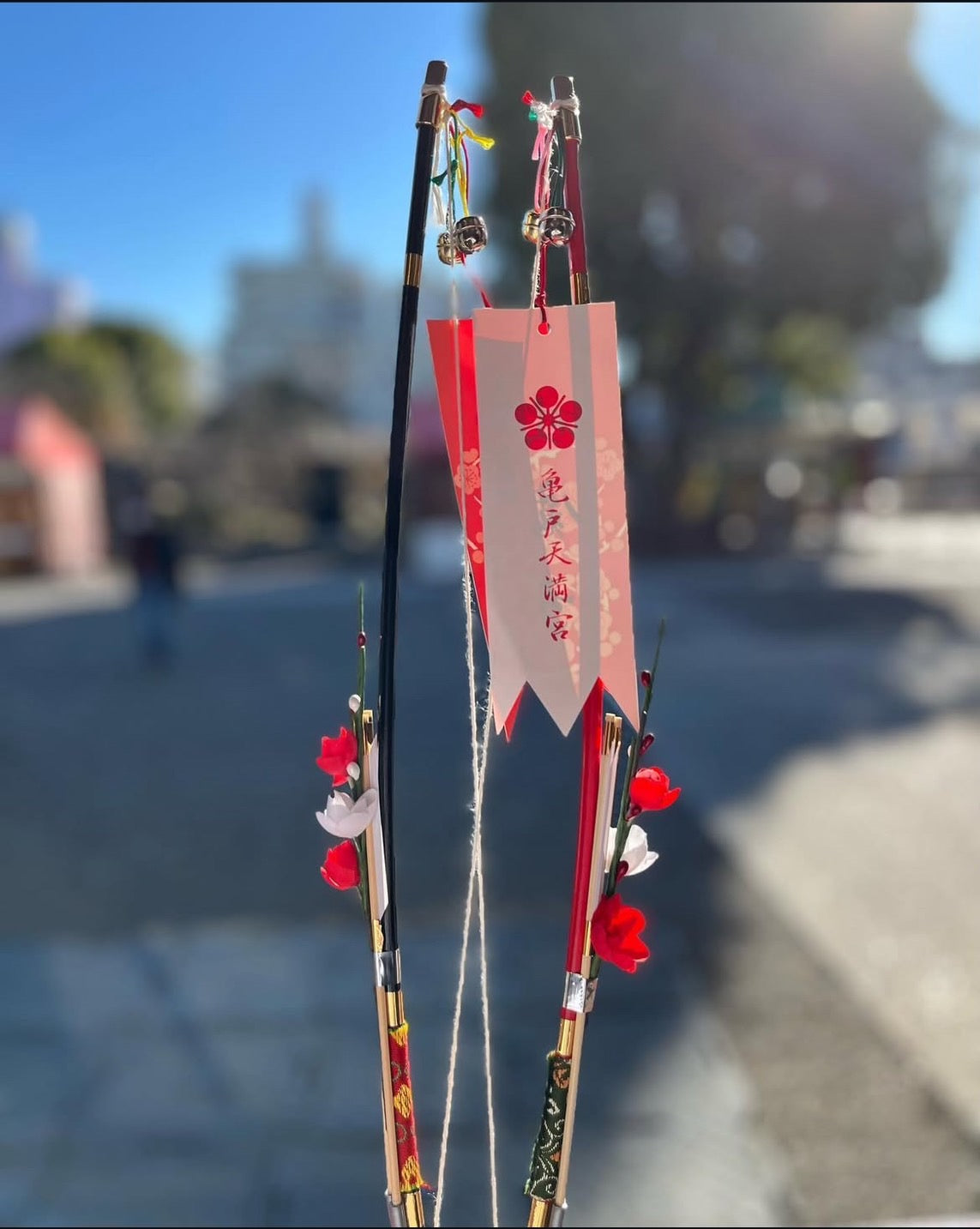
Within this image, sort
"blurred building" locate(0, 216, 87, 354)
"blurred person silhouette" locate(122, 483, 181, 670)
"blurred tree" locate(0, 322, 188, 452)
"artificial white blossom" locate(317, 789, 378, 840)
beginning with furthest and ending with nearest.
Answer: "blurred building" locate(0, 216, 87, 354) < "blurred tree" locate(0, 322, 188, 452) < "blurred person silhouette" locate(122, 483, 181, 670) < "artificial white blossom" locate(317, 789, 378, 840)

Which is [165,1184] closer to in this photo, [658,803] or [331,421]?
[658,803]

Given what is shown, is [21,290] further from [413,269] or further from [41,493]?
[413,269]

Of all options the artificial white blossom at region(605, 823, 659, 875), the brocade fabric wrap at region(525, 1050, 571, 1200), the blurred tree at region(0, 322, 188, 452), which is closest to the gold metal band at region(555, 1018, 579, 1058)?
the brocade fabric wrap at region(525, 1050, 571, 1200)

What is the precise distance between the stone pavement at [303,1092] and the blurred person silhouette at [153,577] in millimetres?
5770

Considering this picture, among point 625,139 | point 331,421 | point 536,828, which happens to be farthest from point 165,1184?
point 331,421

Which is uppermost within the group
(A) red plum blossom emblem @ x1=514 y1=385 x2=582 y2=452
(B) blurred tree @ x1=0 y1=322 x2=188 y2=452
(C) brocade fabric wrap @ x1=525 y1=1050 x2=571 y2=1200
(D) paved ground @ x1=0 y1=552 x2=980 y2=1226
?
(B) blurred tree @ x1=0 y1=322 x2=188 y2=452

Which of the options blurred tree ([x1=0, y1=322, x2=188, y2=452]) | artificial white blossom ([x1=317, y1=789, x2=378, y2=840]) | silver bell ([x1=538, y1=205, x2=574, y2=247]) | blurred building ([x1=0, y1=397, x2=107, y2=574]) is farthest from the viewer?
blurred tree ([x1=0, y1=322, x2=188, y2=452])

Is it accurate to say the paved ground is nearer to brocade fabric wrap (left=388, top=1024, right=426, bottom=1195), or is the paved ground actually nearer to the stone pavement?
the stone pavement

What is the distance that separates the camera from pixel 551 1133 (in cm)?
153

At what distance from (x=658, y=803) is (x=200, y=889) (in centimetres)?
326

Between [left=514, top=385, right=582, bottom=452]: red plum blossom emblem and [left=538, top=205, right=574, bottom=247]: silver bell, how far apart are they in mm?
183

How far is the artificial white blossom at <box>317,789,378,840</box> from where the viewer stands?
4.64 feet

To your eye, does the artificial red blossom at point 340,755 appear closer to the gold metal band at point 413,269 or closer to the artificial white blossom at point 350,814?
the artificial white blossom at point 350,814

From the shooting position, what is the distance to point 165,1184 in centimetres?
248
